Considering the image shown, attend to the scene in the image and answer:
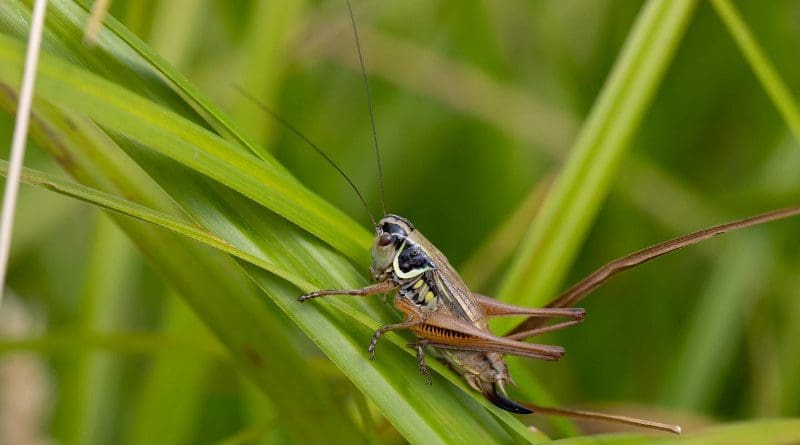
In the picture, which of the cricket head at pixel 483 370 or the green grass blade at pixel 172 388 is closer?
the cricket head at pixel 483 370

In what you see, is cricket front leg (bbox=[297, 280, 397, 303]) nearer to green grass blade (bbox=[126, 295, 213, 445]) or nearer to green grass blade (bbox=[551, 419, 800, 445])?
green grass blade (bbox=[551, 419, 800, 445])

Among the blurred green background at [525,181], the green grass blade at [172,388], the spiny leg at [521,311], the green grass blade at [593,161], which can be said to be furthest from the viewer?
the blurred green background at [525,181]

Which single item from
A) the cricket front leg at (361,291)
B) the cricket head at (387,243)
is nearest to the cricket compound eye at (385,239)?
the cricket head at (387,243)

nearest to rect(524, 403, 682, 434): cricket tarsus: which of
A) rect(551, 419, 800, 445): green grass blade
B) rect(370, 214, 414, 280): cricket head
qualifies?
rect(551, 419, 800, 445): green grass blade

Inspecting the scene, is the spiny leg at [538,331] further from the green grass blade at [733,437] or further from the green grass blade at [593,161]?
the green grass blade at [733,437]

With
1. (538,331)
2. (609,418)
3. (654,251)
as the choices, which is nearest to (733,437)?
(609,418)

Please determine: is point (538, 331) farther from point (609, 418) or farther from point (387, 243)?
point (387, 243)

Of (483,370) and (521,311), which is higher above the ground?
Answer: (521,311)
